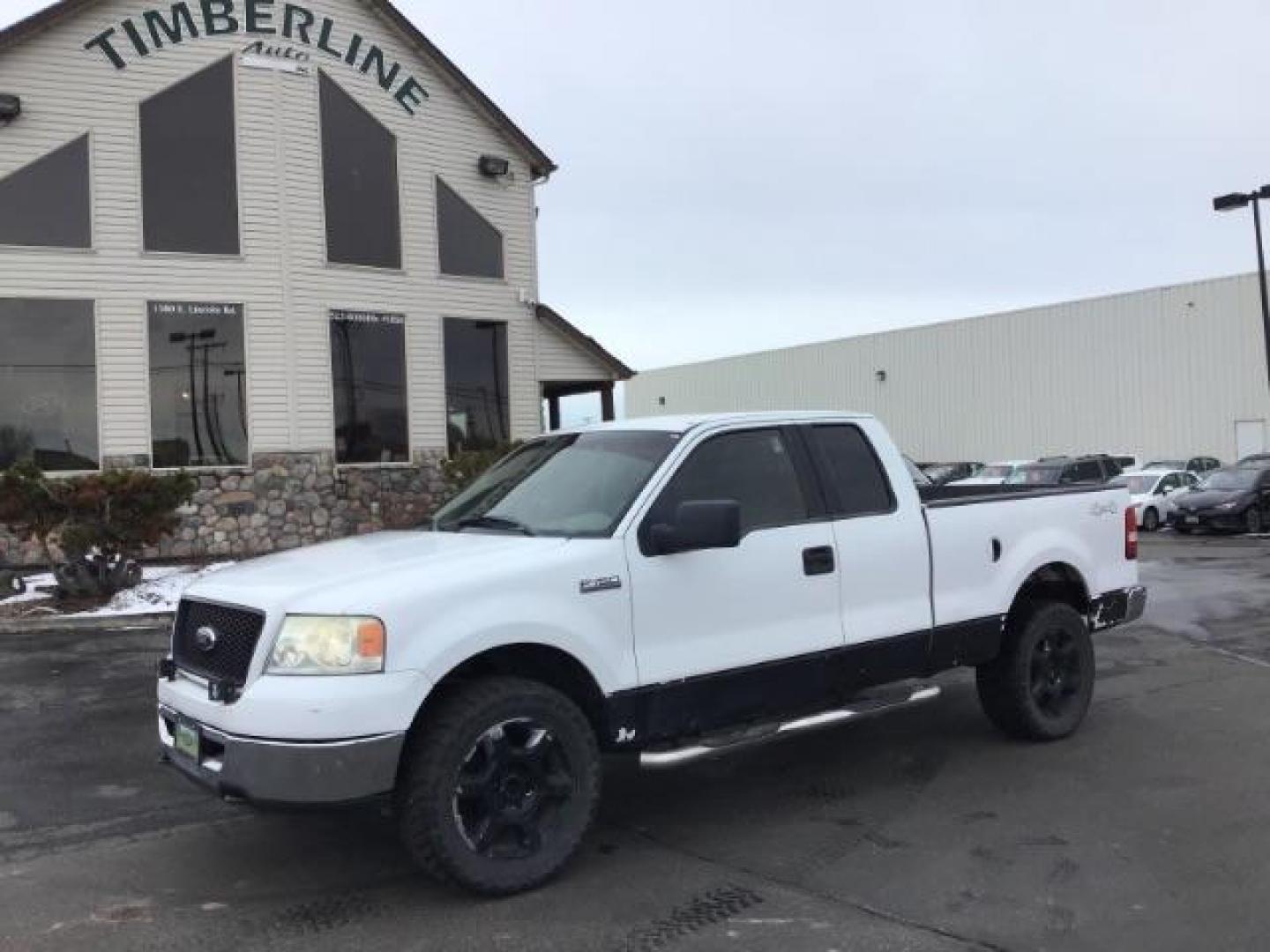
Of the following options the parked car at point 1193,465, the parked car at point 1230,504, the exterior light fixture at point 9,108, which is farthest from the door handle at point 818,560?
the parked car at point 1193,465

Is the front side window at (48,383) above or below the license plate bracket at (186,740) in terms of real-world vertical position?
above

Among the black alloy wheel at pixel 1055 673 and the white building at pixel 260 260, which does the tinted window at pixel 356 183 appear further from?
the black alloy wheel at pixel 1055 673

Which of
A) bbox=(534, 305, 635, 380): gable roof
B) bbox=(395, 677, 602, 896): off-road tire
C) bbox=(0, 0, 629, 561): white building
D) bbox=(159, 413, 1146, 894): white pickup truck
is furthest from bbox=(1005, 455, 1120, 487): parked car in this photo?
bbox=(395, 677, 602, 896): off-road tire

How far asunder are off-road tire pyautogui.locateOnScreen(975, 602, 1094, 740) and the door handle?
1.58 m

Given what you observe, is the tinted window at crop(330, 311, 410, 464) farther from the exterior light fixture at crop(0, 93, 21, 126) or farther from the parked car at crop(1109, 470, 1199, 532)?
the parked car at crop(1109, 470, 1199, 532)

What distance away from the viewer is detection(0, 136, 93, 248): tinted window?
15.9m

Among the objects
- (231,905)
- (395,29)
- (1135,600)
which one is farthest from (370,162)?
(231,905)

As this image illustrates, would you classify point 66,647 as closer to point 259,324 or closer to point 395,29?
point 259,324

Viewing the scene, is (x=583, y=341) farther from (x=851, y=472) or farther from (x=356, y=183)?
(x=851, y=472)

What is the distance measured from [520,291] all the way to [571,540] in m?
15.3

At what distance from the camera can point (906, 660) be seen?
5926mm

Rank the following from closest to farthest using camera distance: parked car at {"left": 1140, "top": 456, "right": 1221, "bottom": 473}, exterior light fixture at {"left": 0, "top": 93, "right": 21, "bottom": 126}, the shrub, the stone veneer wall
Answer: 1. the shrub
2. exterior light fixture at {"left": 0, "top": 93, "right": 21, "bottom": 126}
3. the stone veneer wall
4. parked car at {"left": 1140, "top": 456, "right": 1221, "bottom": 473}

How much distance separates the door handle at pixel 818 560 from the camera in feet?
18.1

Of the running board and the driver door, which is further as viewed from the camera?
the driver door
